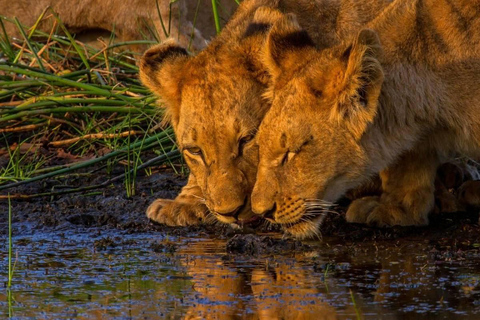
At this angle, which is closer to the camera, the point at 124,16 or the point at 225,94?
the point at 225,94

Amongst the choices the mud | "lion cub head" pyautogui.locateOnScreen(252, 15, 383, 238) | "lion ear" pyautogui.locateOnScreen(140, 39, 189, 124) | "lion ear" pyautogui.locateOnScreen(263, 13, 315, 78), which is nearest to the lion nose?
"lion cub head" pyautogui.locateOnScreen(252, 15, 383, 238)

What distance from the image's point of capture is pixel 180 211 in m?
5.54

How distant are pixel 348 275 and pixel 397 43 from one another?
136cm

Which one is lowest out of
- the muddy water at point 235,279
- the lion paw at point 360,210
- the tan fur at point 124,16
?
the muddy water at point 235,279

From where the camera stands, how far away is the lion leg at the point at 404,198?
5.22 m

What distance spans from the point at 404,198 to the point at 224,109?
113 cm

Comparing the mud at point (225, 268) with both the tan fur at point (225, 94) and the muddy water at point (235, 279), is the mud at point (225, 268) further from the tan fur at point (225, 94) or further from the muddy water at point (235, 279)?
the tan fur at point (225, 94)

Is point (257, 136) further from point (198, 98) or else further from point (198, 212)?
point (198, 212)

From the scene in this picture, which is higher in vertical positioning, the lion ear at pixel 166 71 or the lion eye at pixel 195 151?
the lion ear at pixel 166 71

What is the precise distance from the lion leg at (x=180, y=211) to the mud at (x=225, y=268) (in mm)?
76

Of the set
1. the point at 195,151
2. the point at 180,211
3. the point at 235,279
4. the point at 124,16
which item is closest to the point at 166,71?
the point at 195,151

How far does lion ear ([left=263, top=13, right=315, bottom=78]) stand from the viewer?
16.2ft

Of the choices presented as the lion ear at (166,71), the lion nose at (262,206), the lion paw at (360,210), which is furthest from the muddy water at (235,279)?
the lion ear at (166,71)

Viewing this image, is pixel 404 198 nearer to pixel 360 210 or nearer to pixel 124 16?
pixel 360 210
